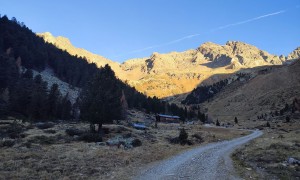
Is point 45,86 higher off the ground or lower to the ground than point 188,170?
higher

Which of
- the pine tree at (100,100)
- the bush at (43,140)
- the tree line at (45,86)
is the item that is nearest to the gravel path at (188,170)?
the bush at (43,140)

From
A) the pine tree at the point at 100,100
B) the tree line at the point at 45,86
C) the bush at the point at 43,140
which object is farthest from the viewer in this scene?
the tree line at the point at 45,86

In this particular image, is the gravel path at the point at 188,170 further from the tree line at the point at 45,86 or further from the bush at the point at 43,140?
the tree line at the point at 45,86

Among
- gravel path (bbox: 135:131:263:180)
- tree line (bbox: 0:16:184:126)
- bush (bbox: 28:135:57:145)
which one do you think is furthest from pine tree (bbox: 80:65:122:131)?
gravel path (bbox: 135:131:263:180)

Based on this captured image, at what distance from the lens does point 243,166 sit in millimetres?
25453

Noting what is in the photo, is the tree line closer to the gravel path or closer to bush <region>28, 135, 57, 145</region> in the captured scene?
bush <region>28, 135, 57, 145</region>

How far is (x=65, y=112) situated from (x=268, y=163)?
78.9 meters

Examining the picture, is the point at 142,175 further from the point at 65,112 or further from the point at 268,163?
the point at 65,112

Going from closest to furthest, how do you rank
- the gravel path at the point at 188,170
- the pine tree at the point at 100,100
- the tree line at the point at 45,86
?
the gravel path at the point at 188,170 < the pine tree at the point at 100,100 < the tree line at the point at 45,86

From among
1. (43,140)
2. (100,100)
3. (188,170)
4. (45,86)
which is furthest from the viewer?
(45,86)

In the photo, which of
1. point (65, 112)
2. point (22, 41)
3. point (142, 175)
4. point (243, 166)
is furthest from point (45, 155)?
point (22, 41)

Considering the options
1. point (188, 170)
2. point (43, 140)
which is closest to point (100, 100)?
point (43, 140)

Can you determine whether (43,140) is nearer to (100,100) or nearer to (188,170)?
(100,100)

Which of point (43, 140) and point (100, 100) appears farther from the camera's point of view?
point (100, 100)
